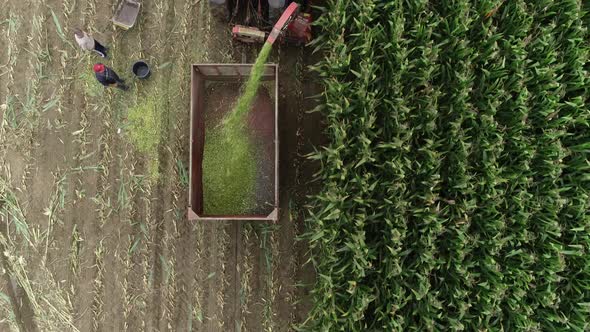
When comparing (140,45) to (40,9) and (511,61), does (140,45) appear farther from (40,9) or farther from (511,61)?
(511,61)

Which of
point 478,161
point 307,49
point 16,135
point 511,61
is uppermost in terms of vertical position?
point 307,49

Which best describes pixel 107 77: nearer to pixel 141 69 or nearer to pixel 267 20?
pixel 141 69

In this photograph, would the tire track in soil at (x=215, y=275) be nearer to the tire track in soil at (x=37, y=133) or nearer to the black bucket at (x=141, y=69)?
the tire track in soil at (x=37, y=133)

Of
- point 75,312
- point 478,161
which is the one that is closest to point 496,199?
point 478,161

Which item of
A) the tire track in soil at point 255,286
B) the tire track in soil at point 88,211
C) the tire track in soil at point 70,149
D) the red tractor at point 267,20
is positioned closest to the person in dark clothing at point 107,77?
the tire track in soil at point 88,211

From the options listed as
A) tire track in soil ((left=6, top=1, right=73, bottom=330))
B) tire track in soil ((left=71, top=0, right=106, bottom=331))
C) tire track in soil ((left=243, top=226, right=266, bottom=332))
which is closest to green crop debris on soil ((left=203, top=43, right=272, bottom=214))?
tire track in soil ((left=243, top=226, right=266, bottom=332))

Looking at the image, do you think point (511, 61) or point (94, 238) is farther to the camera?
point (94, 238)

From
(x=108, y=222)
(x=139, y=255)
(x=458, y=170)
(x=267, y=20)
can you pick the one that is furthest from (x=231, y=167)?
(x=458, y=170)

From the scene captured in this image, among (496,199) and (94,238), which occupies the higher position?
(496,199)
